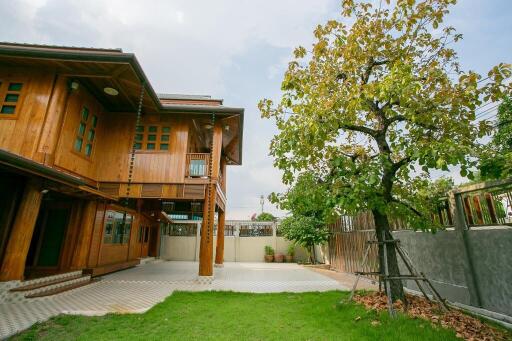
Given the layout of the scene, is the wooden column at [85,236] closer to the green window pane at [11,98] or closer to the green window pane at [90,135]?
the green window pane at [90,135]

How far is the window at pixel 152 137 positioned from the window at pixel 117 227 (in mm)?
2976

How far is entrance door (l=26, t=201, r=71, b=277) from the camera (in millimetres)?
7609

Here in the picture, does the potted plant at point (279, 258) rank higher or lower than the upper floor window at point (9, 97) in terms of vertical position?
lower

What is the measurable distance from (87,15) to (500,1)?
11.3 m

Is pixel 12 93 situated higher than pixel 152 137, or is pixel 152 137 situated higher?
pixel 12 93

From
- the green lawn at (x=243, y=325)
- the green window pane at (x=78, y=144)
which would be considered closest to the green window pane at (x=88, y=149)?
the green window pane at (x=78, y=144)

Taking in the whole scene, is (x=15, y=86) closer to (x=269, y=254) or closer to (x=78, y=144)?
(x=78, y=144)

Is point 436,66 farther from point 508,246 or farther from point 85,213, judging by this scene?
point 85,213

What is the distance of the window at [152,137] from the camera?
8.83m

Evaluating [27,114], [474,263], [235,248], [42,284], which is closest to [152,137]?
[27,114]

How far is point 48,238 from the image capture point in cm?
785

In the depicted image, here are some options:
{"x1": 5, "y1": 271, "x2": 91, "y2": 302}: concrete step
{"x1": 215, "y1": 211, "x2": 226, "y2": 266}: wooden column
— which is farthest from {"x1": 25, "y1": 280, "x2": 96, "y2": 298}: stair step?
{"x1": 215, "y1": 211, "x2": 226, "y2": 266}: wooden column

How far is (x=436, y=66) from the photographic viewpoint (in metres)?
4.45

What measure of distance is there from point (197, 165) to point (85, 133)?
141 inches
